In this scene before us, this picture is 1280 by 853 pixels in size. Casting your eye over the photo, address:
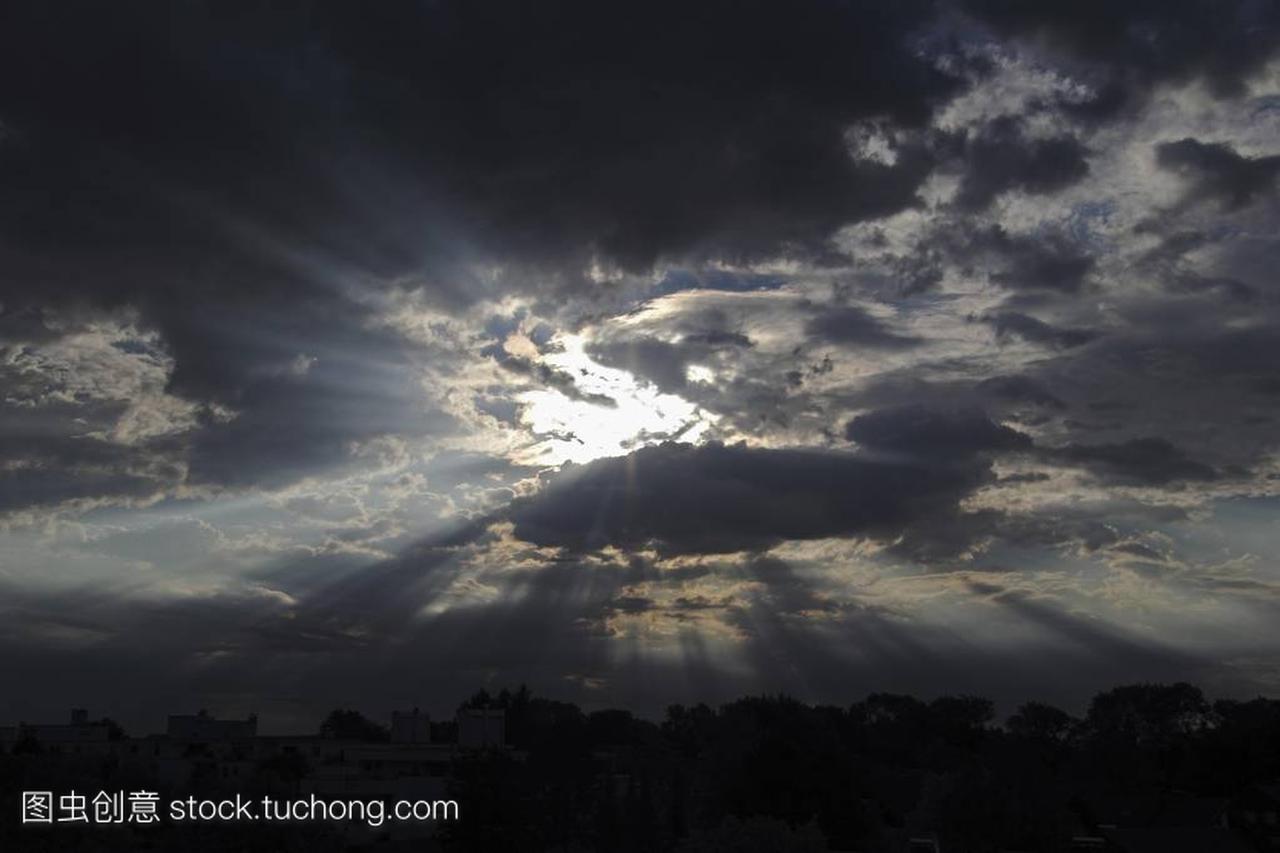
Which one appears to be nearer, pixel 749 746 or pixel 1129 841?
pixel 1129 841

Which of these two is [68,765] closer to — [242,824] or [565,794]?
[242,824]

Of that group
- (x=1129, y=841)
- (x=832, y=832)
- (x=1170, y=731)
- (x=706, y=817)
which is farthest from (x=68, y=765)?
(x=1170, y=731)

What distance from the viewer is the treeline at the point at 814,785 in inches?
3509

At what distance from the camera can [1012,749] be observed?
177 metres

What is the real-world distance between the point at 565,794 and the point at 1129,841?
61.1m

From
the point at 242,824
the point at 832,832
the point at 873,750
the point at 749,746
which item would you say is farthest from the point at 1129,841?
the point at 873,750

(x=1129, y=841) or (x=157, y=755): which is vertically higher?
(x=157, y=755)

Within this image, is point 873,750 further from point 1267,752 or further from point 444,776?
point 444,776

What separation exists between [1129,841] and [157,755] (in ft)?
316

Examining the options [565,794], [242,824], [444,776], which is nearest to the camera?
[242,824]

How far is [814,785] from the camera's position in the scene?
108 meters

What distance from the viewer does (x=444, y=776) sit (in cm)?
12369

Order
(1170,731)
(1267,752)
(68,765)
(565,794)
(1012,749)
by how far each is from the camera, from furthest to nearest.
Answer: (1170,731) < (1012,749) < (1267,752) < (565,794) < (68,765)

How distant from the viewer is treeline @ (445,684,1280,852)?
8912 centimetres
